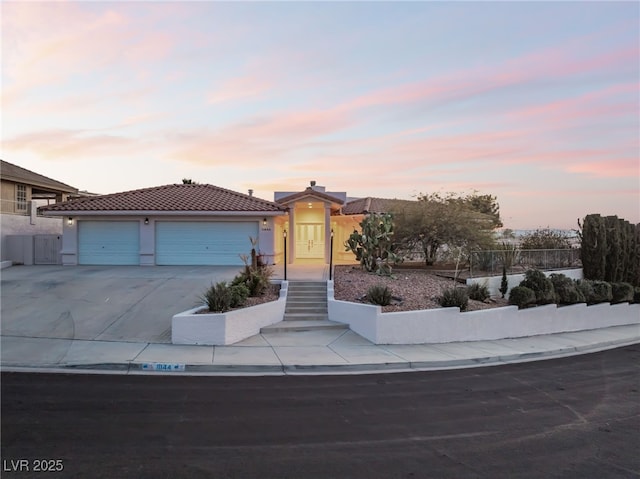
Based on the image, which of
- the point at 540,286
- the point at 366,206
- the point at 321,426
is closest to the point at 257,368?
the point at 321,426

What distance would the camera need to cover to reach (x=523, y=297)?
13.5 m

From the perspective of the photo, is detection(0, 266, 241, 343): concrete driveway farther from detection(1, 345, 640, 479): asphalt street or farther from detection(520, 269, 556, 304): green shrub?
detection(520, 269, 556, 304): green shrub

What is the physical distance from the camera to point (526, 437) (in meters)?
5.75

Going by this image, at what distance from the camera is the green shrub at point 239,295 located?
1168 centimetres

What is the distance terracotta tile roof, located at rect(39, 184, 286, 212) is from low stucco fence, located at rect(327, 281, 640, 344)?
28.5 ft

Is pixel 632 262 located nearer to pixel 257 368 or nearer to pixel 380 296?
pixel 380 296

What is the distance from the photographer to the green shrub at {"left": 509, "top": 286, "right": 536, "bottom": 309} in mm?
13469

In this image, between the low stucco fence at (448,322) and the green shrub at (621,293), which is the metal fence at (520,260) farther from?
the low stucco fence at (448,322)

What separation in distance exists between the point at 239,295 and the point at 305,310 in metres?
2.37

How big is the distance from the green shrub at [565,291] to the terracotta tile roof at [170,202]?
1265 centimetres

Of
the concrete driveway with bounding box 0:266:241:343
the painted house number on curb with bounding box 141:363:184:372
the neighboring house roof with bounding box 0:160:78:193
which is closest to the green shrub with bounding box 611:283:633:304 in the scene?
the concrete driveway with bounding box 0:266:241:343

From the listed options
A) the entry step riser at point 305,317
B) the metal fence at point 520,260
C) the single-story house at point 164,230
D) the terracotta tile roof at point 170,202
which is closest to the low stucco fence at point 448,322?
the entry step riser at point 305,317

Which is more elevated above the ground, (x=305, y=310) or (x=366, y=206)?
(x=366, y=206)

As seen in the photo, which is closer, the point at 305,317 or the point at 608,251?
the point at 305,317
